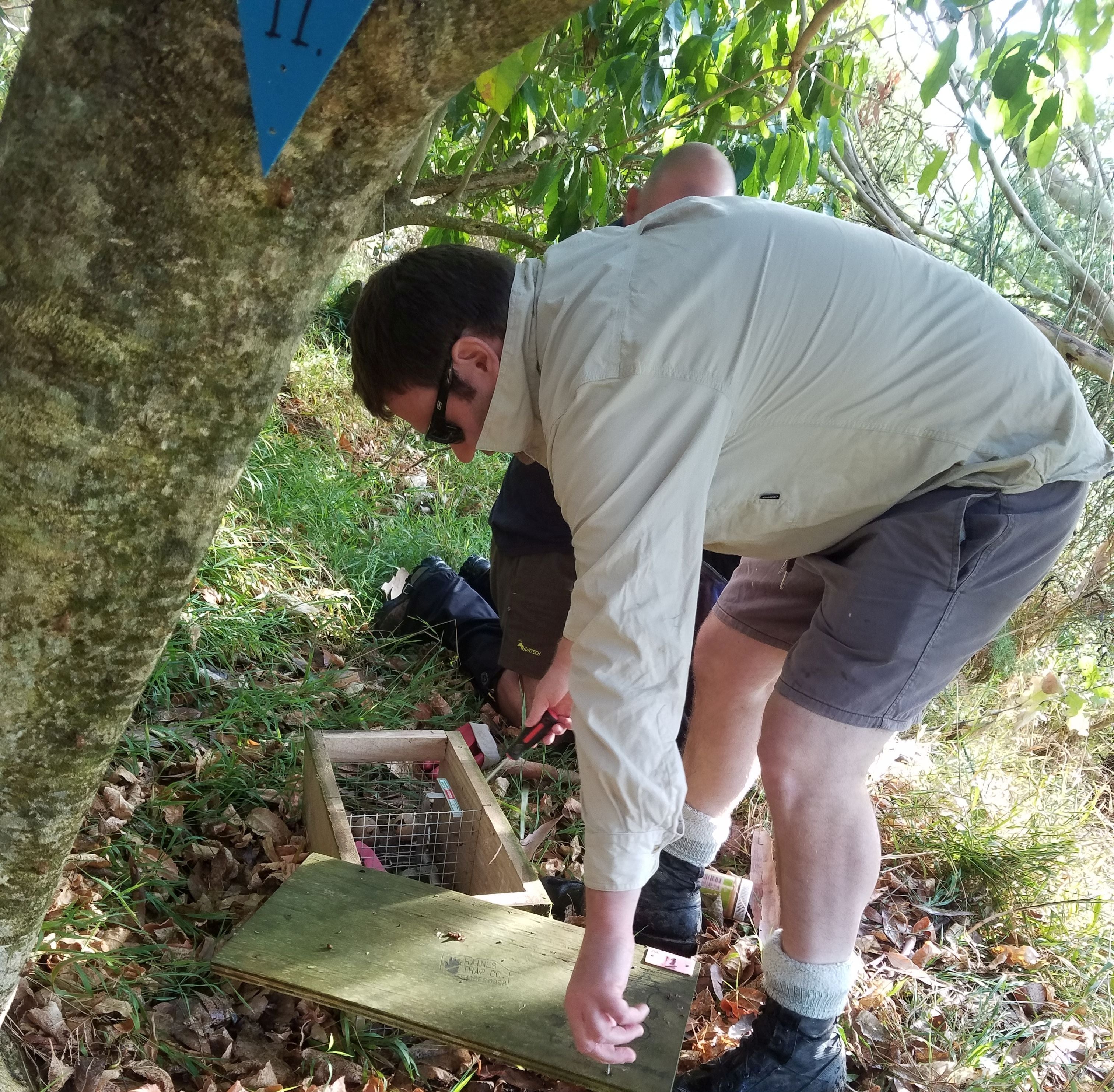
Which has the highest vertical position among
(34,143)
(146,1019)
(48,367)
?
(34,143)

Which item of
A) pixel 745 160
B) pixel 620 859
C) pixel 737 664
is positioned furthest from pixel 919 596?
pixel 745 160

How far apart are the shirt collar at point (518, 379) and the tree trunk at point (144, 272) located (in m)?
0.48

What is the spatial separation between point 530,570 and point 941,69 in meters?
1.80

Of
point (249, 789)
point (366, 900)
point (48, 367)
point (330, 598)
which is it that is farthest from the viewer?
point (330, 598)

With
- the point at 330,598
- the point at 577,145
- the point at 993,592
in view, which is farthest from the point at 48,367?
the point at 330,598

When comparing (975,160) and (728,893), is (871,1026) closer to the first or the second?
(728,893)

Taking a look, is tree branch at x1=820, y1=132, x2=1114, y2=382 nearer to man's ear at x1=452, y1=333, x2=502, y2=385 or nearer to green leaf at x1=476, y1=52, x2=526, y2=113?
green leaf at x1=476, y1=52, x2=526, y2=113

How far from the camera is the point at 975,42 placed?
8.69ft

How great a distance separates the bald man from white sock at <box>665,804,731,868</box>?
2.35 feet

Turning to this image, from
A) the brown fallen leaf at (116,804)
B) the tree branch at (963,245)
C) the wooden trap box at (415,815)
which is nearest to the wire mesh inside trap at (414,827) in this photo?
the wooden trap box at (415,815)

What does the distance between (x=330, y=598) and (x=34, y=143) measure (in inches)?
107

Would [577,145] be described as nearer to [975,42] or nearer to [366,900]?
[975,42]

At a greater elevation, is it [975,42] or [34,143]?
[975,42]

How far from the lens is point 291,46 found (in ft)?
2.89
